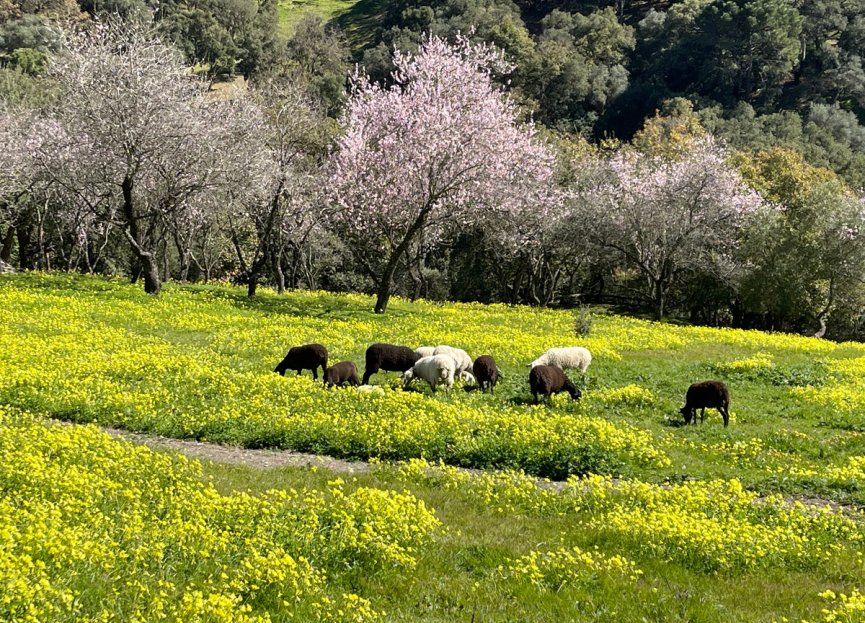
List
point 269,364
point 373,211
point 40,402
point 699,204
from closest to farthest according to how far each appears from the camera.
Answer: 1. point 40,402
2. point 269,364
3. point 373,211
4. point 699,204

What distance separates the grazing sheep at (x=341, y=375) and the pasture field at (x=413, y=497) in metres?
0.81

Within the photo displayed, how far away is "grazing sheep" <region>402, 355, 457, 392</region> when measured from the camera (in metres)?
21.1

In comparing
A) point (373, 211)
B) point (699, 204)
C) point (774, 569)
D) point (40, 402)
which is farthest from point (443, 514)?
point (699, 204)

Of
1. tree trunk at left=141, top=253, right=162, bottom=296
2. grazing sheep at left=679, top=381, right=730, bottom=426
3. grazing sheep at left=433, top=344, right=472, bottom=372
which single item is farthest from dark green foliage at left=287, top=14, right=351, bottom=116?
grazing sheep at left=679, top=381, right=730, bottom=426

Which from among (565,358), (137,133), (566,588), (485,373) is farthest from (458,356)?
(137,133)

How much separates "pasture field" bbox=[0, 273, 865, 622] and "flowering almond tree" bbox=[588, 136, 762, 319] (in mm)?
28872

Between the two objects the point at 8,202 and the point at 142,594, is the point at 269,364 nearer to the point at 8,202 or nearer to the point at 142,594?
the point at 142,594

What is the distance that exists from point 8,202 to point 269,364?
40.2m

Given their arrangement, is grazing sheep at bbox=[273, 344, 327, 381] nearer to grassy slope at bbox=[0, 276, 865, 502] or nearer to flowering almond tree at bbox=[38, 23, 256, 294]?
grassy slope at bbox=[0, 276, 865, 502]

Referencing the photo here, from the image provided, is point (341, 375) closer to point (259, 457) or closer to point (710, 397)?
point (259, 457)

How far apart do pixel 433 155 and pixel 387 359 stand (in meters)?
19.2

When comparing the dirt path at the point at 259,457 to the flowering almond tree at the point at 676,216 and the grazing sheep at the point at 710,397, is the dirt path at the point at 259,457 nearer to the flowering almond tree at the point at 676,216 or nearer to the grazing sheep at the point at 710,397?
the grazing sheep at the point at 710,397

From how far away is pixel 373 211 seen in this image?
46438 millimetres

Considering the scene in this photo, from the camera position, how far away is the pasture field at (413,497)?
7.48 metres
